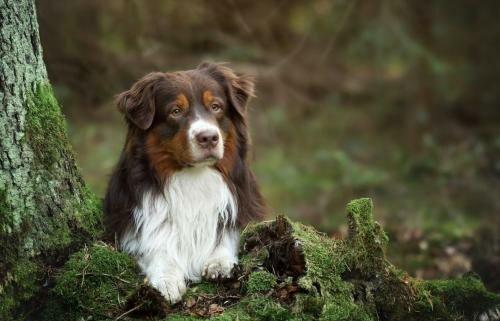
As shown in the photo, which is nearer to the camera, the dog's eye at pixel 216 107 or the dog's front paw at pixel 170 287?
the dog's front paw at pixel 170 287

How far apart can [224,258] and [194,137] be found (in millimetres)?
964

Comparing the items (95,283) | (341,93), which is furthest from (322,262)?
(341,93)

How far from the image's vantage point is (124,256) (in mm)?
5074

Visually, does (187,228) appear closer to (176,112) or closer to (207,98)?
(176,112)

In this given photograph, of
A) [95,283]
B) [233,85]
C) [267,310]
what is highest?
[233,85]

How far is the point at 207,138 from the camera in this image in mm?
5180

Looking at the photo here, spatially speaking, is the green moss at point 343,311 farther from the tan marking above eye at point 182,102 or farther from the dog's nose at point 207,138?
the tan marking above eye at point 182,102

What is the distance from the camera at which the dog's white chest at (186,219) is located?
5320 millimetres

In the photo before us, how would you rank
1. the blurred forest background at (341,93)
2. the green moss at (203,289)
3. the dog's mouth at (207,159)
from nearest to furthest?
the green moss at (203,289)
the dog's mouth at (207,159)
the blurred forest background at (341,93)

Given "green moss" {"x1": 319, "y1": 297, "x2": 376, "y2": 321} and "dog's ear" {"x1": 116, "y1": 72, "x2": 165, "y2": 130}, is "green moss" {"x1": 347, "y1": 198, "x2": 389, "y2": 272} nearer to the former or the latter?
"green moss" {"x1": 319, "y1": 297, "x2": 376, "y2": 321}

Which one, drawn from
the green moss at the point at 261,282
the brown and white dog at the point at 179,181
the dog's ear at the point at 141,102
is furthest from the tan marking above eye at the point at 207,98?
the green moss at the point at 261,282

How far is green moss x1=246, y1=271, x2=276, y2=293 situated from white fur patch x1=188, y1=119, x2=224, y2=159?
104 centimetres

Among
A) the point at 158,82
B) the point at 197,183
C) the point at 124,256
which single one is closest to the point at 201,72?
the point at 158,82

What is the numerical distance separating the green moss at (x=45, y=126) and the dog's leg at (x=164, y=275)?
1062 millimetres
